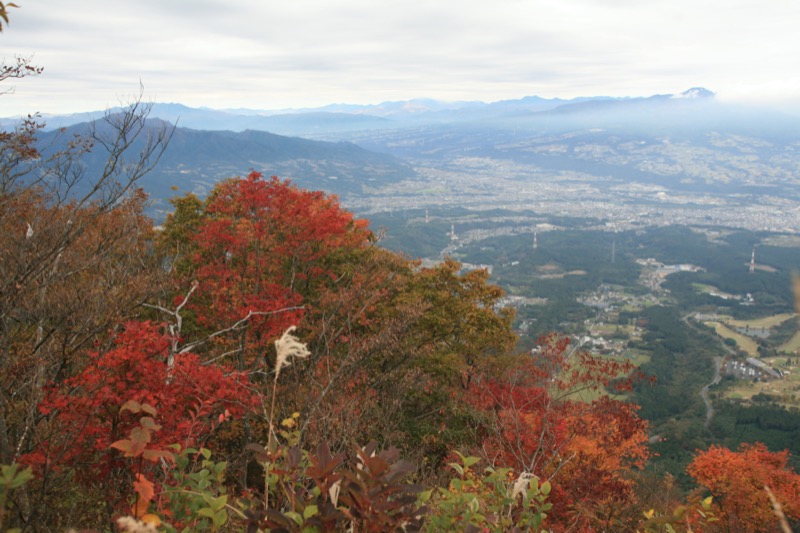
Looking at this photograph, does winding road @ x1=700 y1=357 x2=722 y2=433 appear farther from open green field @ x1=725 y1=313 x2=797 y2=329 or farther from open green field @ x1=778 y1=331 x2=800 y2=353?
open green field @ x1=725 y1=313 x2=797 y2=329

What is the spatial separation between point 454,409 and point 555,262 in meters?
108

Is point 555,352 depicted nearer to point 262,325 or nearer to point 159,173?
point 262,325

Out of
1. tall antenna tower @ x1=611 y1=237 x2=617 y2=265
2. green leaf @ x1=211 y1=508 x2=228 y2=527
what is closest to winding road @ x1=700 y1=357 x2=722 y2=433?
green leaf @ x1=211 y1=508 x2=228 y2=527

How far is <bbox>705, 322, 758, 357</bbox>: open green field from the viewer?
66.7 meters

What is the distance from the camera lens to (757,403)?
47.6 meters

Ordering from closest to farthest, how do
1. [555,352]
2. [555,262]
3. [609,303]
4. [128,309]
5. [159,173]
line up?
[128,309]
[555,352]
[609,303]
[555,262]
[159,173]

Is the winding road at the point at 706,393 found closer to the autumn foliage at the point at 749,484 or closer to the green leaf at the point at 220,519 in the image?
the autumn foliage at the point at 749,484

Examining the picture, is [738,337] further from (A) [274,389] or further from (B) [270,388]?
(A) [274,389]

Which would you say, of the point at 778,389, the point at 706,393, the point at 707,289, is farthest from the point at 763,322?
the point at 706,393

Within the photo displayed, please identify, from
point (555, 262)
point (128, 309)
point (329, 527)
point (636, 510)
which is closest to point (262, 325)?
point (128, 309)

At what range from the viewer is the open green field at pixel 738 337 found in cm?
6671

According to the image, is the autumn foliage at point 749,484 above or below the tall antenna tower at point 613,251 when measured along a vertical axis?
above

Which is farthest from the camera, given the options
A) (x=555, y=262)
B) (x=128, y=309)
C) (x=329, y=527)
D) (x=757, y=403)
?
(x=555, y=262)

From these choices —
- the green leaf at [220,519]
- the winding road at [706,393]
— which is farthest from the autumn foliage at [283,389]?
the winding road at [706,393]
